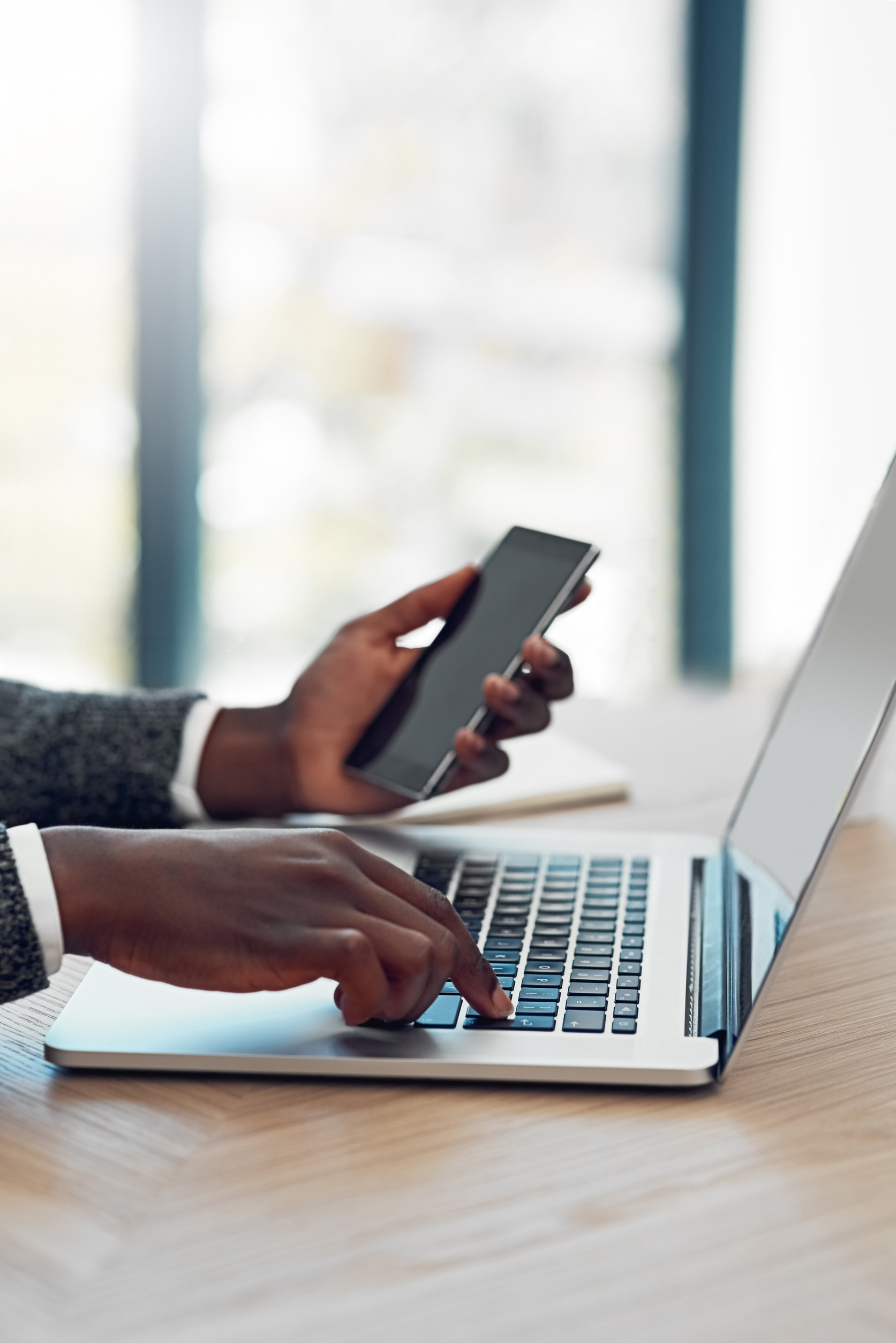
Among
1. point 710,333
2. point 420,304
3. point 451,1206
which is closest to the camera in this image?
point 451,1206

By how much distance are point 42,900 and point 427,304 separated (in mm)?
2337

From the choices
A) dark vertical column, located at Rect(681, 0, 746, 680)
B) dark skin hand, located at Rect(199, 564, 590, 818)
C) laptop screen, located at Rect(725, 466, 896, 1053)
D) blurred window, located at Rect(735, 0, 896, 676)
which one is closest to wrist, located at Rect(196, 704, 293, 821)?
dark skin hand, located at Rect(199, 564, 590, 818)

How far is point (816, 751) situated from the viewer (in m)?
0.60

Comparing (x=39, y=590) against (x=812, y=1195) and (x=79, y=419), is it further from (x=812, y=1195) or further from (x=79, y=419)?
(x=812, y=1195)

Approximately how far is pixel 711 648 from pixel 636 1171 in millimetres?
2635

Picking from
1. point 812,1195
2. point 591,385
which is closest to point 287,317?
point 591,385

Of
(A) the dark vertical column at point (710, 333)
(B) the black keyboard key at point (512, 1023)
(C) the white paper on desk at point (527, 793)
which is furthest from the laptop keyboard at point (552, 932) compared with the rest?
(A) the dark vertical column at point (710, 333)

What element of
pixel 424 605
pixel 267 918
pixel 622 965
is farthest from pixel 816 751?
pixel 424 605

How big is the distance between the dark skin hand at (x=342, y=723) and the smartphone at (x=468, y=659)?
12mm

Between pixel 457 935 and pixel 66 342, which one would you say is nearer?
pixel 457 935

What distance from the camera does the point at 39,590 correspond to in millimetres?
2695

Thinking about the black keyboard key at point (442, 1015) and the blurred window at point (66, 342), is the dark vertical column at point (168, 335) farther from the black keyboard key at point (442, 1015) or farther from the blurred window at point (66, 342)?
the black keyboard key at point (442, 1015)

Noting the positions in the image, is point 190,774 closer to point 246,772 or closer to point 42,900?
point 246,772

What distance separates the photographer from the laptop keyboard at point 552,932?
538 millimetres
